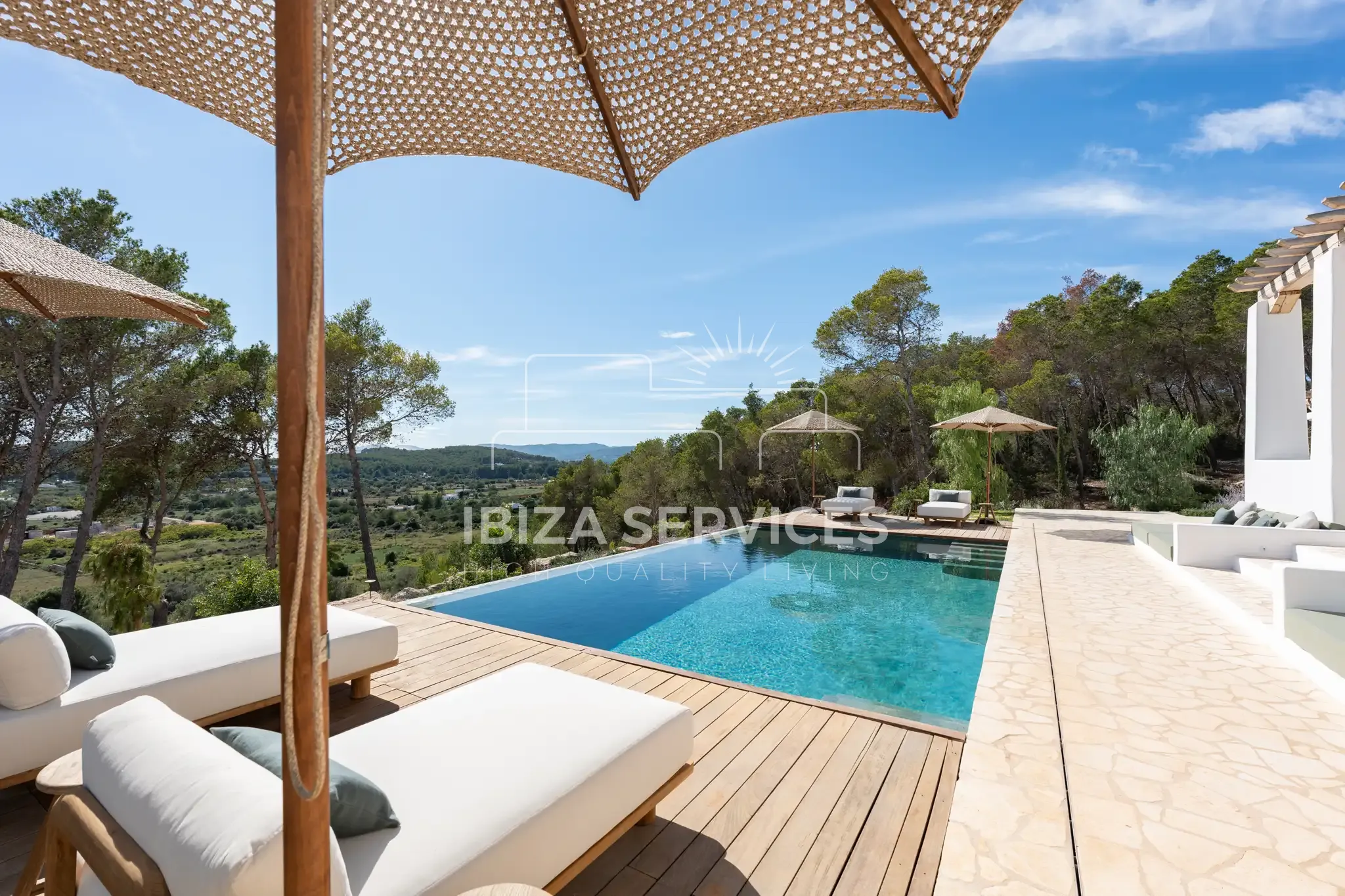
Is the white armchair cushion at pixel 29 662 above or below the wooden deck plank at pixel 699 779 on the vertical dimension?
above

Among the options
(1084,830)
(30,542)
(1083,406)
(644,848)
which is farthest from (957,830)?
(1083,406)

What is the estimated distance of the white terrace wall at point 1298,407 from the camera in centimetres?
634

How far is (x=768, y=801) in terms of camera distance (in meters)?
2.45

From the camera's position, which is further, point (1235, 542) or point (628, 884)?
point (1235, 542)

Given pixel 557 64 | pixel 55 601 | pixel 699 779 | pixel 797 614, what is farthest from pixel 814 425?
pixel 55 601

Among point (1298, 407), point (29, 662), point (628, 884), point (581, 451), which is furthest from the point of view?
point (581, 451)

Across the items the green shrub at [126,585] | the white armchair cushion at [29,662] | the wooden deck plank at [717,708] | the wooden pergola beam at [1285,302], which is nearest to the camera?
the white armchair cushion at [29,662]

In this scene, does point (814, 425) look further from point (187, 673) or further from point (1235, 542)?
point (187, 673)

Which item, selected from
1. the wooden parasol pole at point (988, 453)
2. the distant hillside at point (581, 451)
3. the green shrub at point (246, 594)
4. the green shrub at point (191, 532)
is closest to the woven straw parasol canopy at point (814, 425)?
the wooden parasol pole at point (988, 453)

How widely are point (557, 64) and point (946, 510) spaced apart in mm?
11270

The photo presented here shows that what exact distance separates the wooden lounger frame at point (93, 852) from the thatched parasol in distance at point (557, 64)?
1.52m

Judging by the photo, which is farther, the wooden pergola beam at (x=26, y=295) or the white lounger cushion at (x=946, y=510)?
the white lounger cushion at (x=946, y=510)

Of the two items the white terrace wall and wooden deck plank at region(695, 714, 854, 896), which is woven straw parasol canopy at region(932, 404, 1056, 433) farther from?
wooden deck plank at region(695, 714, 854, 896)

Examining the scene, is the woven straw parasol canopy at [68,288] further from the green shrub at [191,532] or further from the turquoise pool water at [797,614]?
the green shrub at [191,532]
